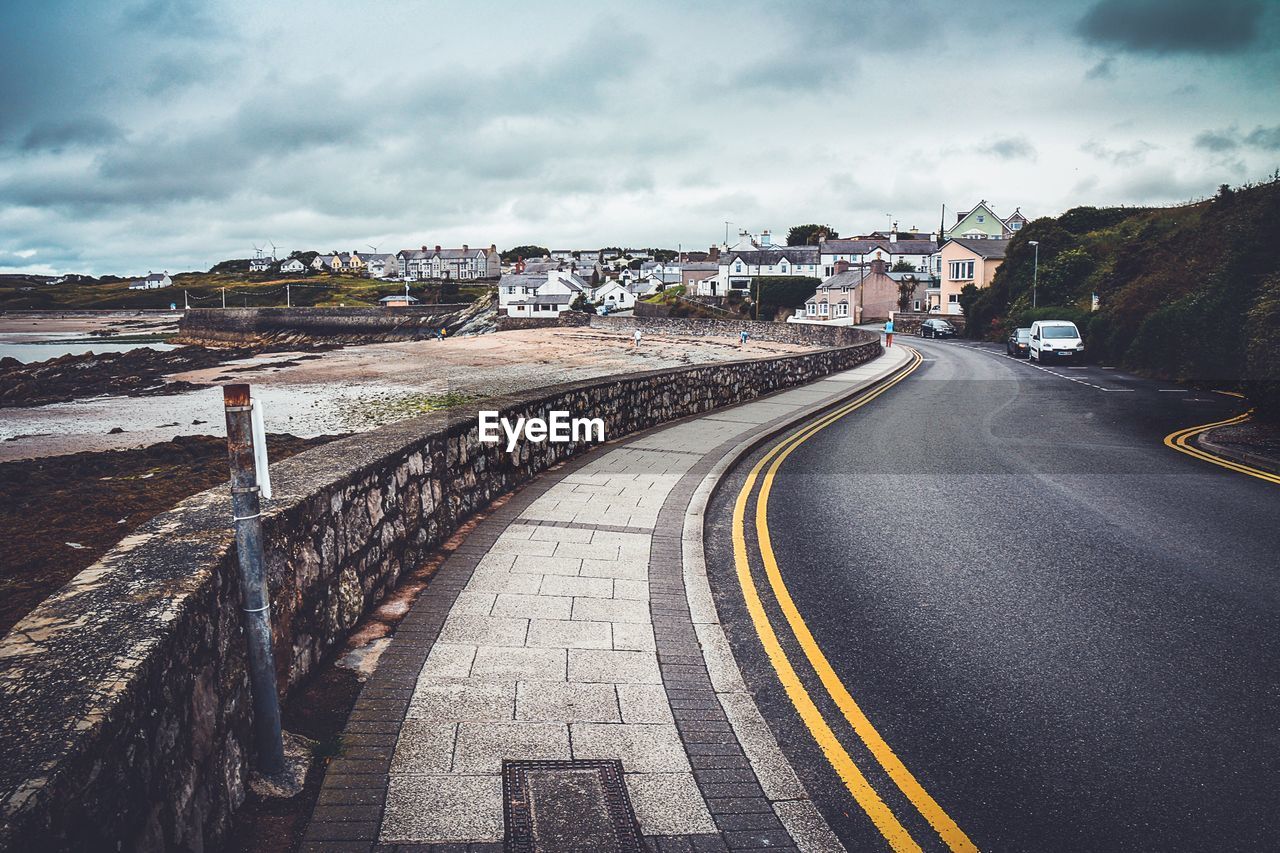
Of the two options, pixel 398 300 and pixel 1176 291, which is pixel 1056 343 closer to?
pixel 1176 291

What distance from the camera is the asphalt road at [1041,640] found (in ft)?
13.4

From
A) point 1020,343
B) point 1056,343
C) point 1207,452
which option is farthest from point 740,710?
point 1020,343

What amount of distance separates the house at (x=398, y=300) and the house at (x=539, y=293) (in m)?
13.5

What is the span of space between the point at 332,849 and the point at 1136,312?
4306 cm

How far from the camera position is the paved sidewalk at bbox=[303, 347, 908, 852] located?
12.5 feet

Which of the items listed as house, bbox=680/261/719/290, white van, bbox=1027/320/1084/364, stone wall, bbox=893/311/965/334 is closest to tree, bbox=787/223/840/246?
house, bbox=680/261/719/290

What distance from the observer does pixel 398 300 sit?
417ft

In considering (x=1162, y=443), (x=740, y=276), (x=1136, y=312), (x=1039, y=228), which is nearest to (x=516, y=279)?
(x=740, y=276)

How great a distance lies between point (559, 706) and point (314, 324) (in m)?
97.3

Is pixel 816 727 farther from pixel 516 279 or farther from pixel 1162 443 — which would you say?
pixel 516 279

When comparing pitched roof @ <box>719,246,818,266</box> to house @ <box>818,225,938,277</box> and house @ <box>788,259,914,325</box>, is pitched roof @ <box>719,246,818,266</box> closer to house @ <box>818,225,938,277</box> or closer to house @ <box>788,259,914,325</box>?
house @ <box>818,225,938,277</box>

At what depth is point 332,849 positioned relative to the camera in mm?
3508

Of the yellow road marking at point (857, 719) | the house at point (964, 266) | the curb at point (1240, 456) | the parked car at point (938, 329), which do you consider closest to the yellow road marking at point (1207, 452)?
the curb at point (1240, 456)

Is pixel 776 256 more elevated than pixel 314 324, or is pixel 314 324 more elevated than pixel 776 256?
pixel 776 256
